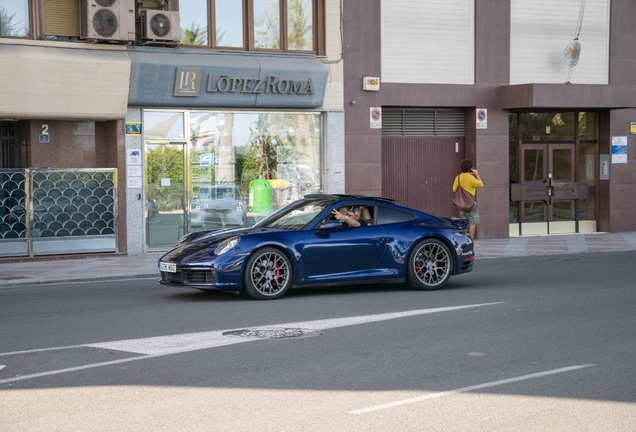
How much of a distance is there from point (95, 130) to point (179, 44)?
2553mm

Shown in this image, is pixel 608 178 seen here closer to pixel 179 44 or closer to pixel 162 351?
pixel 179 44

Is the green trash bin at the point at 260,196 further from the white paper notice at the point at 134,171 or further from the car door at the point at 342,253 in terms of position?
the car door at the point at 342,253

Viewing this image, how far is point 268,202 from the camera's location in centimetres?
2084

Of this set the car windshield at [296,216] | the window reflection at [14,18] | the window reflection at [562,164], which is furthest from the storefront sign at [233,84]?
the window reflection at [562,164]

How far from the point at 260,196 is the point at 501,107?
6.56 metres

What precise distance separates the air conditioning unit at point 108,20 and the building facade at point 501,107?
533 centimetres

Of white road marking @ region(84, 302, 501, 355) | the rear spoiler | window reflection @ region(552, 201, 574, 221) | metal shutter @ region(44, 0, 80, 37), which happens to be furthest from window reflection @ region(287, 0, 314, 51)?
white road marking @ region(84, 302, 501, 355)

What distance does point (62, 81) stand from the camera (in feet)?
58.1

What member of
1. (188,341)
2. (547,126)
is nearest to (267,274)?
(188,341)

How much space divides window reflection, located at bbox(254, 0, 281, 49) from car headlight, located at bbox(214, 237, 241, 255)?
9787 millimetres

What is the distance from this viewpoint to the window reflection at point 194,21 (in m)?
19.5

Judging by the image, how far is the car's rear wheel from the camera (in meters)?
11.3

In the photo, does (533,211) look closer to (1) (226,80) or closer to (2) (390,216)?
(1) (226,80)

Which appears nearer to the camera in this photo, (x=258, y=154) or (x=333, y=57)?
(x=258, y=154)
